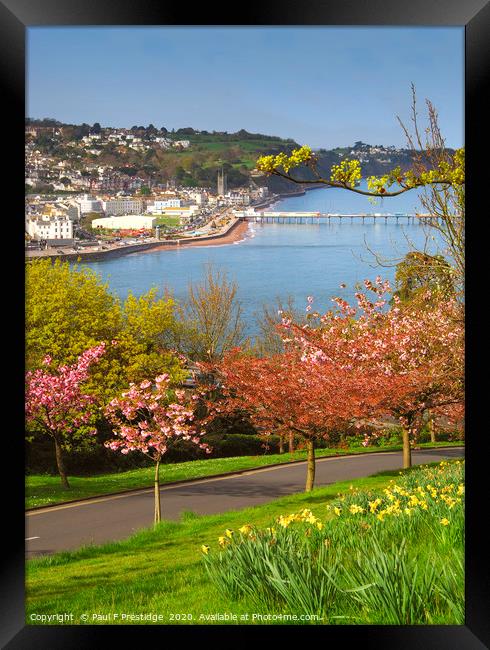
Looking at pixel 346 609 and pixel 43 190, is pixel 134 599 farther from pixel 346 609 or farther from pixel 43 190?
pixel 43 190

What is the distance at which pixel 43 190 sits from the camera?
440 cm

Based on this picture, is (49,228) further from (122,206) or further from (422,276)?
(422,276)

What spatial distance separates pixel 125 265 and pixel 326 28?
1.82 metres

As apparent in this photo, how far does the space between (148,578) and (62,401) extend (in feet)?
3.83

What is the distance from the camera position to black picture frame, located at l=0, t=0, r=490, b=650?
12.1 feet

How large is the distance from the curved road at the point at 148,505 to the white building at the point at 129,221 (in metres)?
1.63

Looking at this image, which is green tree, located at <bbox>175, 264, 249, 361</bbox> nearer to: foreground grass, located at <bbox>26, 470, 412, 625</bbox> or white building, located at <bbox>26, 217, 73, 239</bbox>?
white building, located at <bbox>26, 217, 73, 239</bbox>

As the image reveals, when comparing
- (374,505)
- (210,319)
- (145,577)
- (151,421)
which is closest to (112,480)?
(151,421)

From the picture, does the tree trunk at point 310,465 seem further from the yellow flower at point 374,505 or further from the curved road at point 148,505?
the yellow flower at point 374,505

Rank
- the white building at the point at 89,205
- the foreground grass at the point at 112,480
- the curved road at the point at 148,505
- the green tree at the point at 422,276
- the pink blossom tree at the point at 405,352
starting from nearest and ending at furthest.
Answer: the curved road at the point at 148,505 → the foreground grass at the point at 112,480 → the white building at the point at 89,205 → the green tree at the point at 422,276 → the pink blossom tree at the point at 405,352

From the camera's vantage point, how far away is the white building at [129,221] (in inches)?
185

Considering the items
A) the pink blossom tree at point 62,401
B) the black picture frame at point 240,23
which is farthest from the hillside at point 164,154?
the pink blossom tree at point 62,401

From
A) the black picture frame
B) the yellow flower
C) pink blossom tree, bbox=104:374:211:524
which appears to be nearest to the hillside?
the black picture frame

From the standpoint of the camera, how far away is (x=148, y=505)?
4.45 meters
